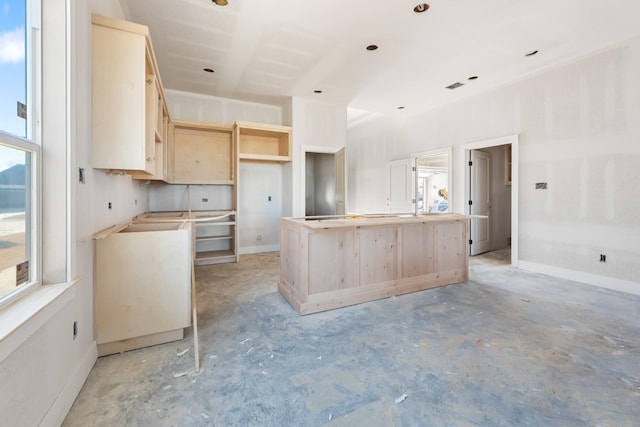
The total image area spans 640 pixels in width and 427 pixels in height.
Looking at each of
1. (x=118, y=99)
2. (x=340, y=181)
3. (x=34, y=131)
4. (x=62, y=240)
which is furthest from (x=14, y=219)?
(x=340, y=181)

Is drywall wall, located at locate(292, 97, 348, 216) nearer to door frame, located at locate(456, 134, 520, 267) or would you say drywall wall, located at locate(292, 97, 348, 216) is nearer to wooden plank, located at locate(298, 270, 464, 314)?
door frame, located at locate(456, 134, 520, 267)

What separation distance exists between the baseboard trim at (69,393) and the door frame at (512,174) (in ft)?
17.5

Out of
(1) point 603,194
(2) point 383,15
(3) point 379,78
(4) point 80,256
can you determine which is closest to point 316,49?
(2) point 383,15

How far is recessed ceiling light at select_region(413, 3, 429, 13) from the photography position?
262 centimetres

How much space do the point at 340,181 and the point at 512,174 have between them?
2878 mm

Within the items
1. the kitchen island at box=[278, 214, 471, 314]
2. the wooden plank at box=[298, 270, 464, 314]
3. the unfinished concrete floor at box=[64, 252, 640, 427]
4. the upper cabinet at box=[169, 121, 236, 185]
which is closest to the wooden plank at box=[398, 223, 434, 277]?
the kitchen island at box=[278, 214, 471, 314]

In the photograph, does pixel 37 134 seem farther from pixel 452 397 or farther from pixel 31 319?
pixel 452 397

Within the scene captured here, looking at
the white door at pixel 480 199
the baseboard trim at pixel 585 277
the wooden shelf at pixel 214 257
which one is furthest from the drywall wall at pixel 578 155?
the wooden shelf at pixel 214 257

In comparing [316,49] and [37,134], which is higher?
[316,49]

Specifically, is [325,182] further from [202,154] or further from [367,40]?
[367,40]

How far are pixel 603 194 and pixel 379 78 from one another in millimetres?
3430

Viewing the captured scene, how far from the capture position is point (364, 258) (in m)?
2.91

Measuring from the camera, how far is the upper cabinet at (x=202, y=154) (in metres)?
4.69

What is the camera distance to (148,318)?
1.98 meters
